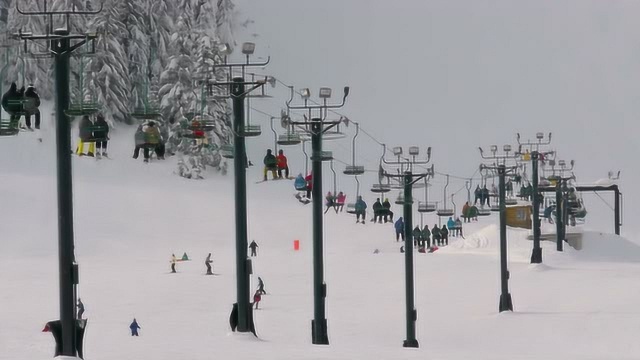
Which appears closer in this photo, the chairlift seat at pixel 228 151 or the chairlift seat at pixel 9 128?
the chairlift seat at pixel 9 128

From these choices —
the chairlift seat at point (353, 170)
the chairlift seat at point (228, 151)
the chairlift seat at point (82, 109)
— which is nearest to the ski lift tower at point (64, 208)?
the chairlift seat at point (82, 109)

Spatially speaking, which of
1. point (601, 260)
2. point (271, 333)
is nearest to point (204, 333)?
point (271, 333)

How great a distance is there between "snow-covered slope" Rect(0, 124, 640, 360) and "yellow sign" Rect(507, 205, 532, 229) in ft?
8.37

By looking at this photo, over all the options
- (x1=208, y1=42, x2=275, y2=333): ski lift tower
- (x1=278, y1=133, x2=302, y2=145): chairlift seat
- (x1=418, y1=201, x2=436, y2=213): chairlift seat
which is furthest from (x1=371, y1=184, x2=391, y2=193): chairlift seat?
(x1=208, y1=42, x2=275, y2=333): ski lift tower

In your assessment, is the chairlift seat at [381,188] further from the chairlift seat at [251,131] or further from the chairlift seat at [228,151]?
the chairlift seat at [251,131]

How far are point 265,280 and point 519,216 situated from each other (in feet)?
97.2

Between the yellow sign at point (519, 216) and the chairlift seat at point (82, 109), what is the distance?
192 ft

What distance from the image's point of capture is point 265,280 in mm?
53656

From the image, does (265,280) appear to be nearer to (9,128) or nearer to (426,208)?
(426,208)

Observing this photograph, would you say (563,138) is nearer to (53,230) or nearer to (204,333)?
(53,230)

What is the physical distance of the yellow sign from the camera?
80.1 metres

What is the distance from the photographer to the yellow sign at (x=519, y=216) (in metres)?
80.1

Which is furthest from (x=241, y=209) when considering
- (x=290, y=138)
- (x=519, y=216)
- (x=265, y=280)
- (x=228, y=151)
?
(x=519, y=216)

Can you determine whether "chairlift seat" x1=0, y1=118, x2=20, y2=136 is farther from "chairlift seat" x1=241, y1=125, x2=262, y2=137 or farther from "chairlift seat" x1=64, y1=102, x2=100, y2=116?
"chairlift seat" x1=241, y1=125, x2=262, y2=137
